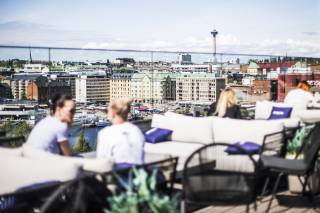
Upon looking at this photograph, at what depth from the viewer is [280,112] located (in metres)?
6.06

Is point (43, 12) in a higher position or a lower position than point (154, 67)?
higher

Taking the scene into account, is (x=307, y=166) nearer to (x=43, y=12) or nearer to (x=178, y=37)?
(x=178, y=37)

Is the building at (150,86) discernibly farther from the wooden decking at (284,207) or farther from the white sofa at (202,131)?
the wooden decking at (284,207)

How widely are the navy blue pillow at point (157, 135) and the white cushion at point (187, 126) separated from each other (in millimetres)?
81

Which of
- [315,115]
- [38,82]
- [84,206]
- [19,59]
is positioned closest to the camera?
[84,206]

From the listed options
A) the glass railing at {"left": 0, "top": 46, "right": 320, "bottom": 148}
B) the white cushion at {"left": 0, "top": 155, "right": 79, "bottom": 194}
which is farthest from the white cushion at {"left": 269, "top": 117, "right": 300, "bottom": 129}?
the glass railing at {"left": 0, "top": 46, "right": 320, "bottom": 148}

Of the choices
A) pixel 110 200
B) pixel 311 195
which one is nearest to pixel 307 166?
pixel 311 195

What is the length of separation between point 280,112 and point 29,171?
3.83 metres

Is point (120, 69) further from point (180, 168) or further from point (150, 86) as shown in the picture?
point (180, 168)

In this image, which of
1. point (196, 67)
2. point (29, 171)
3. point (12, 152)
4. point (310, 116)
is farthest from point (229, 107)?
point (196, 67)

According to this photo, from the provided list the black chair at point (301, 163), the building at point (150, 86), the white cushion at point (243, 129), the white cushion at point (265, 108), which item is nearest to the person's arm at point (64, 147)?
the black chair at point (301, 163)

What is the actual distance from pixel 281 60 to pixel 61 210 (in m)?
12.4

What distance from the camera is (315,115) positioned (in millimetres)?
5793

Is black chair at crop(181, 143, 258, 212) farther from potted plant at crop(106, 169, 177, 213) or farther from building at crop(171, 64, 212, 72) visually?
building at crop(171, 64, 212, 72)
